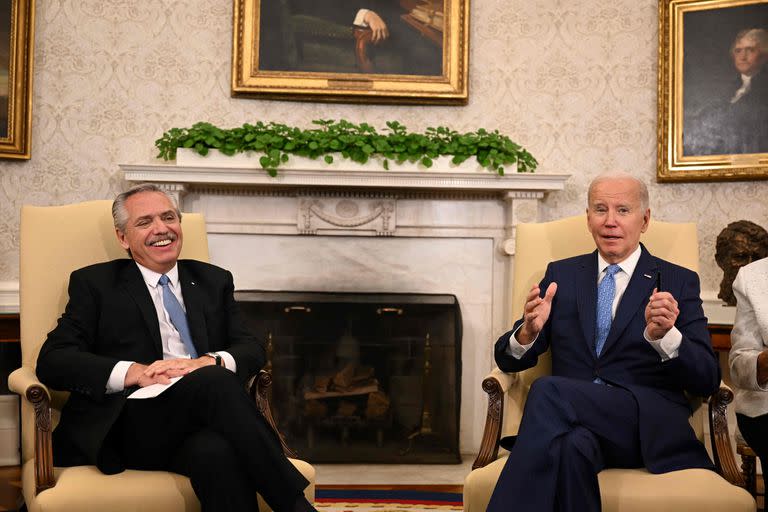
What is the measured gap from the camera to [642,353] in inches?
A: 111

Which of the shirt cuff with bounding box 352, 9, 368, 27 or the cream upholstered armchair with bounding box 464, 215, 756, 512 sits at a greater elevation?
the shirt cuff with bounding box 352, 9, 368, 27

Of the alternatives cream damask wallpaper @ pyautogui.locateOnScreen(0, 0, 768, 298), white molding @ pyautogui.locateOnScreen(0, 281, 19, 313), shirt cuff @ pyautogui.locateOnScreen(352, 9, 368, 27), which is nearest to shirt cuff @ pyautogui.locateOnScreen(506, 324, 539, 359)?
cream damask wallpaper @ pyautogui.locateOnScreen(0, 0, 768, 298)

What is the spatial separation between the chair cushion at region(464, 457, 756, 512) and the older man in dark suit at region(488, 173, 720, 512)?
0.21 ft

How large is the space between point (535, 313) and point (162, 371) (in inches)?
48.6

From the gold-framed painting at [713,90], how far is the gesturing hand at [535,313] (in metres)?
2.58

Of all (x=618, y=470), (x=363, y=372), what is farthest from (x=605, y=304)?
(x=363, y=372)

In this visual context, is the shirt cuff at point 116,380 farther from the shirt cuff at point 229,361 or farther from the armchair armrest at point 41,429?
the shirt cuff at point 229,361

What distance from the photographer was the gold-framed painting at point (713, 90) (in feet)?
16.2

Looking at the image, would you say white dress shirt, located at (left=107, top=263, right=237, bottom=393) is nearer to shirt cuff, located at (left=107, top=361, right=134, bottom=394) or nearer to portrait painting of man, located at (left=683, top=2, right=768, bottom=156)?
shirt cuff, located at (left=107, top=361, right=134, bottom=394)

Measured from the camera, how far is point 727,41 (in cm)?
496

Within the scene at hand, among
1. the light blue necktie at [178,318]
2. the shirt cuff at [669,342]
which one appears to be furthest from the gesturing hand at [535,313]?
the light blue necktie at [178,318]

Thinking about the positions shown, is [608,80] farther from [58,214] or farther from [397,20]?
[58,214]

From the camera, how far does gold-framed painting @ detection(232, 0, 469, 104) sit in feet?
16.5

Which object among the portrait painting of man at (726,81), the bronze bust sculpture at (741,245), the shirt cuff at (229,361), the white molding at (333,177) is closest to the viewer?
the shirt cuff at (229,361)
